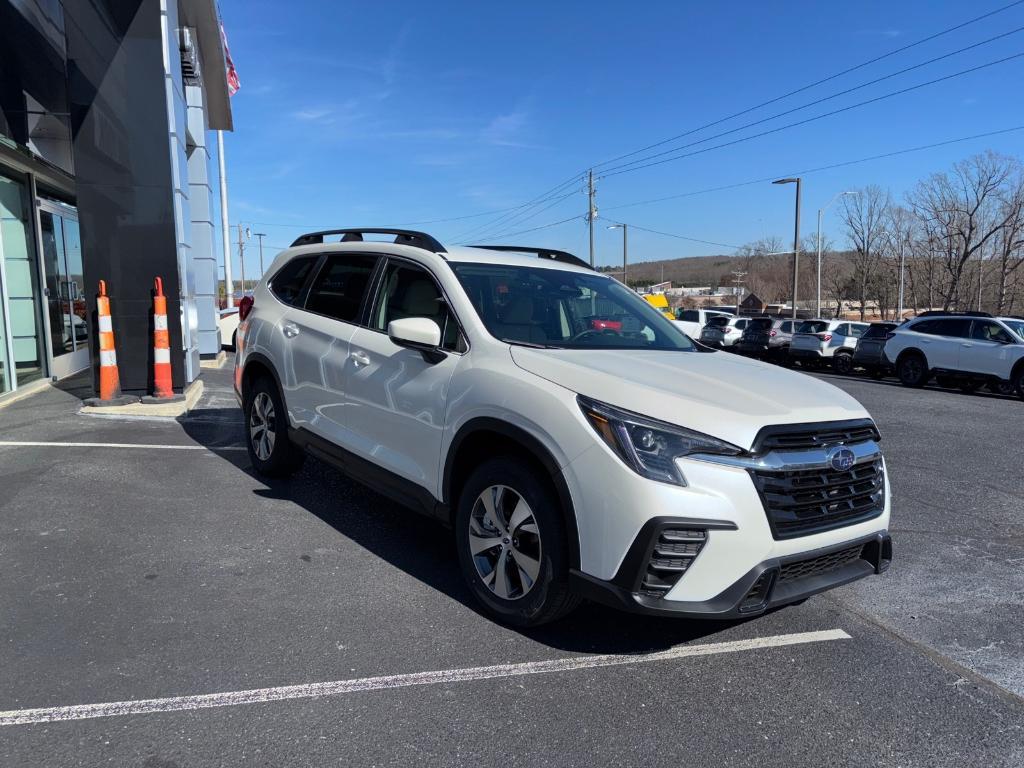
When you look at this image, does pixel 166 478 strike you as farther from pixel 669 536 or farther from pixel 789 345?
pixel 789 345

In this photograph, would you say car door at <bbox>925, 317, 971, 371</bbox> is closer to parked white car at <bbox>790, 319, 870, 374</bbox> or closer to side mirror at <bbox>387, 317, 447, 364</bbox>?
parked white car at <bbox>790, 319, 870, 374</bbox>

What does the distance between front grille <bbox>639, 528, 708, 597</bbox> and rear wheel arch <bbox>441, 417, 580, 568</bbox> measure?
32 centimetres

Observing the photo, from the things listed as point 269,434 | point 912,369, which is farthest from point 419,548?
point 912,369

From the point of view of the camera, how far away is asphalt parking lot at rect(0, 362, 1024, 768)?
2.63m

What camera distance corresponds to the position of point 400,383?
163 inches

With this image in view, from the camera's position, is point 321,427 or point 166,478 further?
point 166,478

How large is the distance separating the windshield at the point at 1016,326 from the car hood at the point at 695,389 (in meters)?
14.7

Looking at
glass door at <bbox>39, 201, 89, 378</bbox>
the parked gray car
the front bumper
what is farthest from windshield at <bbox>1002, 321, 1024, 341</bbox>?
glass door at <bbox>39, 201, 89, 378</bbox>

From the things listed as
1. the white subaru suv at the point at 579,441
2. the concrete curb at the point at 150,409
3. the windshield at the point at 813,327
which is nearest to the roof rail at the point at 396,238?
the white subaru suv at the point at 579,441

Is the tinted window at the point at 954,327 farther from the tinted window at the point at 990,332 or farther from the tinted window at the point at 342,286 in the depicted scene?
the tinted window at the point at 342,286

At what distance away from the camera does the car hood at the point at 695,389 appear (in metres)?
2.98

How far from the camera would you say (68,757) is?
247 centimetres

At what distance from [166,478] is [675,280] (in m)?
147

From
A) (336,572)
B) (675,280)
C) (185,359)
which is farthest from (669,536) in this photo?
(675,280)
